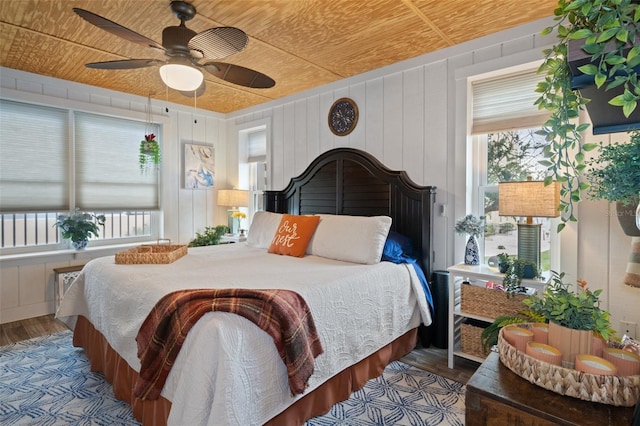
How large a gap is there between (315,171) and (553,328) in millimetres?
3181

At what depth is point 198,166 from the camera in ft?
16.7

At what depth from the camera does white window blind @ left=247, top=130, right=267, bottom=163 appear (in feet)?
16.6

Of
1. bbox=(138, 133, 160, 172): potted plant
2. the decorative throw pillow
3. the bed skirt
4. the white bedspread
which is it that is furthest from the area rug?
bbox=(138, 133, 160, 172): potted plant

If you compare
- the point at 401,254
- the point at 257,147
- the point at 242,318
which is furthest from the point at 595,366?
the point at 257,147

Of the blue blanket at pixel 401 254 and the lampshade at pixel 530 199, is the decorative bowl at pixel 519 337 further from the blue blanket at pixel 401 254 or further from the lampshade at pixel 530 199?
the blue blanket at pixel 401 254

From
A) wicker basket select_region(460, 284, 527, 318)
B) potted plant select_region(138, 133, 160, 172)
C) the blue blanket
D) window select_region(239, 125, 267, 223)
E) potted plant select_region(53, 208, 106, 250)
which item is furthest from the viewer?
window select_region(239, 125, 267, 223)

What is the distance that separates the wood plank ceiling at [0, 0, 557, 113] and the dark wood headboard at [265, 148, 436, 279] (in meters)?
0.97

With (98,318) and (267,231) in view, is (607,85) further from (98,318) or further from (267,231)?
(267,231)

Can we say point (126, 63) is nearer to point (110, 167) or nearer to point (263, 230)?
point (263, 230)

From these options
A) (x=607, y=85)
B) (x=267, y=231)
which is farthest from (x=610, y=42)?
(x=267, y=231)

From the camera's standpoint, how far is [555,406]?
2.65ft

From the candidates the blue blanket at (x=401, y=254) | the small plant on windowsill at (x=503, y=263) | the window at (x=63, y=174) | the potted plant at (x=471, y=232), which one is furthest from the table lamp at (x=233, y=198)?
the small plant on windowsill at (x=503, y=263)

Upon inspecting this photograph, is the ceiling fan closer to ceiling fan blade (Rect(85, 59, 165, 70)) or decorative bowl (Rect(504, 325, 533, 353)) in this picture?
ceiling fan blade (Rect(85, 59, 165, 70))

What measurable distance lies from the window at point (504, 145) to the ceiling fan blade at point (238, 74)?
181 centimetres
